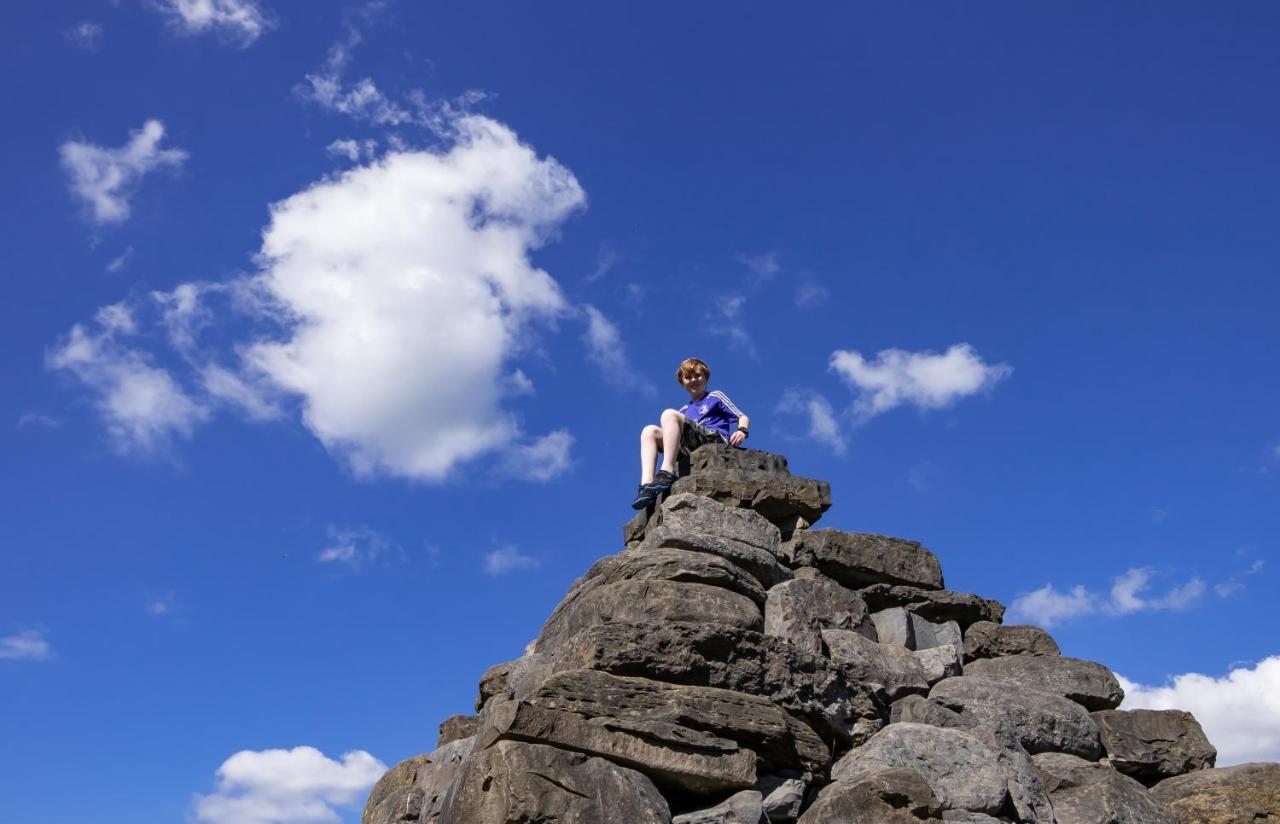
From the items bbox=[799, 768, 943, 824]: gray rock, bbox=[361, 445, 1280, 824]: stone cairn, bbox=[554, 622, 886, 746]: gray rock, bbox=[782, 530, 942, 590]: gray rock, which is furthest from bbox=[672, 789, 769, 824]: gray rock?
bbox=[782, 530, 942, 590]: gray rock

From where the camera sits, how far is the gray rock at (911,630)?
962 centimetres

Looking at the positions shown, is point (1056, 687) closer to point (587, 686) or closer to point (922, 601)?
point (922, 601)

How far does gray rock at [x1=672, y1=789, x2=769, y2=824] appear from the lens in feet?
21.8

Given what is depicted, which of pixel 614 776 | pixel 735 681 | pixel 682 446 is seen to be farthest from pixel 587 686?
pixel 682 446

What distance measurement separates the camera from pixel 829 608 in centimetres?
907

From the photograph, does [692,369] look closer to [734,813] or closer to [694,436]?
[694,436]

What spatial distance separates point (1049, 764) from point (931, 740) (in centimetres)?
126

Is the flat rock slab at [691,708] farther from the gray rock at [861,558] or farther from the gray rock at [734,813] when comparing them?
the gray rock at [861,558]

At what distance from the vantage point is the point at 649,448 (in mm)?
10977

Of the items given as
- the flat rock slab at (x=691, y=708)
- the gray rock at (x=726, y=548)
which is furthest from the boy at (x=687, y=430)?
the flat rock slab at (x=691, y=708)

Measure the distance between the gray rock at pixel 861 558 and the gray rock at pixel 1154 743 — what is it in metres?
1.86

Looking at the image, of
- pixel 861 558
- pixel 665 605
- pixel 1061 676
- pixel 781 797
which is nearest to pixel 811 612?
pixel 665 605

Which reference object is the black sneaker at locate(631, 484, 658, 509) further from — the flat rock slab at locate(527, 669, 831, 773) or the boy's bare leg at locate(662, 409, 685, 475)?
the flat rock slab at locate(527, 669, 831, 773)

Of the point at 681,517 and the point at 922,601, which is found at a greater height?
the point at 681,517
